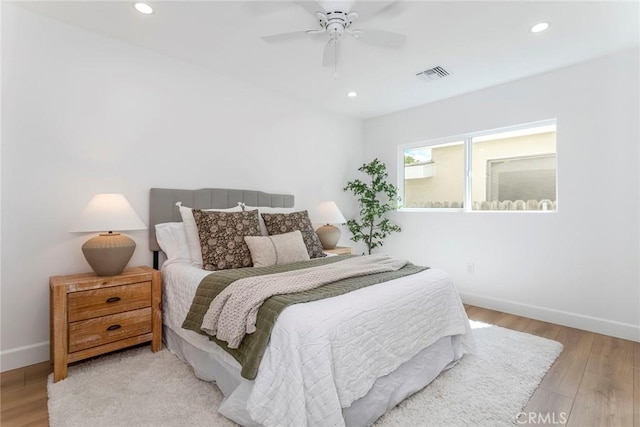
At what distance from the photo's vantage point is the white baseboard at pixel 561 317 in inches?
110

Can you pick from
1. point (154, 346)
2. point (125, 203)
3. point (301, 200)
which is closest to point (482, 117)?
point (301, 200)

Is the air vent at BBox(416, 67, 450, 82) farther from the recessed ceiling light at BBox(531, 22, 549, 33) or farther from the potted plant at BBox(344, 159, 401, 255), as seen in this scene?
the potted plant at BBox(344, 159, 401, 255)

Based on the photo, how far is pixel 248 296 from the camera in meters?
1.69

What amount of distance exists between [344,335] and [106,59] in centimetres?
283

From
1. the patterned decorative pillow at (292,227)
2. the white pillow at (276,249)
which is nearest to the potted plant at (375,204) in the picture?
the patterned decorative pillow at (292,227)

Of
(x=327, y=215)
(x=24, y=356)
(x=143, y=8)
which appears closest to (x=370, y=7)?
(x=143, y=8)

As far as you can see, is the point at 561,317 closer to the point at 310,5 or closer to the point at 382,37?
the point at 382,37

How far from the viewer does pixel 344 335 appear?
147 cm

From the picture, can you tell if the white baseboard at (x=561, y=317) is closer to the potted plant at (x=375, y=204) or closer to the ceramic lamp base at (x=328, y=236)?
the potted plant at (x=375, y=204)

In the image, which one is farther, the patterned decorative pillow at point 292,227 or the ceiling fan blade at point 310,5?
the patterned decorative pillow at point 292,227

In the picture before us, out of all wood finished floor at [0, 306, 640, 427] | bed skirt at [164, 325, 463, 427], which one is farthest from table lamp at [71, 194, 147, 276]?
wood finished floor at [0, 306, 640, 427]

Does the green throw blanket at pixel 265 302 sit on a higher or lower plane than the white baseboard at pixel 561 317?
higher

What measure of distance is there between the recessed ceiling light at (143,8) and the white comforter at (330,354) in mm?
2274

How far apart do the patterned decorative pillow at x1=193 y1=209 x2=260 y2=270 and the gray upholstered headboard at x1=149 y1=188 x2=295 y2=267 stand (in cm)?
38
